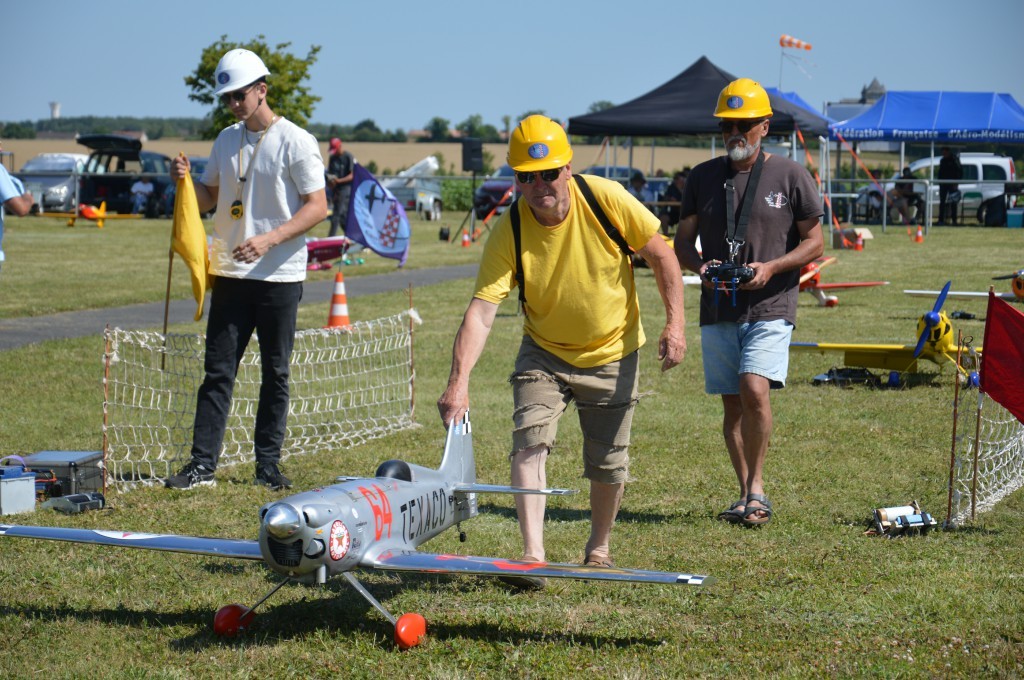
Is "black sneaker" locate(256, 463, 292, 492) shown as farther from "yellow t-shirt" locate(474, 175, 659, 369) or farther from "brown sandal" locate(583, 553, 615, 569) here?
"yellow t-shirt" locate(474, 175, 659, 369)

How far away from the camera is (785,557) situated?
526cm

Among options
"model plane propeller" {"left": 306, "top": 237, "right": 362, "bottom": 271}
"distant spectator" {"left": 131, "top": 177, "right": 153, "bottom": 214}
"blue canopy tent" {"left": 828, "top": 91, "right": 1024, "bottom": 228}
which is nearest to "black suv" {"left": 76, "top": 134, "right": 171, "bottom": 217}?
"distant spectator" {"left": 131, "top": 177, "right": 153, "bottom": 214}

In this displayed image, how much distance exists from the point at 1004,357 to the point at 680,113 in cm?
1785

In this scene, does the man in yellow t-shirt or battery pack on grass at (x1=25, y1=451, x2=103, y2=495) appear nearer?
the man in yellow t-shirt

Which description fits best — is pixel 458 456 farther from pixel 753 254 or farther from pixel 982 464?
pixel 982 464

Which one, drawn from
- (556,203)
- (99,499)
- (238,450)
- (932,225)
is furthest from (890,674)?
(932,225)

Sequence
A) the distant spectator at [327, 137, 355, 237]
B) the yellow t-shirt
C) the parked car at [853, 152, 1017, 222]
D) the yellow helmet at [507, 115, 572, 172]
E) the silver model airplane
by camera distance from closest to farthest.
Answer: the silver model airplane
the yellow helmet at [507, 115, 572, 172]
the yellow t-shirt
the distant spectator at [327, 137, 355, 237]
the parked car at [853, 152, 1017, 222]

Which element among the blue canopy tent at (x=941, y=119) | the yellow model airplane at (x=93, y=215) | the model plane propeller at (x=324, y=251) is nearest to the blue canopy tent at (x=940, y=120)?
the blue canopy tent at (x=941, y=119)

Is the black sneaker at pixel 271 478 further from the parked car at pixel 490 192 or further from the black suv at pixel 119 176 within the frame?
the black suv at pixel 119 176

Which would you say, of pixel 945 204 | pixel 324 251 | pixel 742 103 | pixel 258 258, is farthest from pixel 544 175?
pixel 945 204

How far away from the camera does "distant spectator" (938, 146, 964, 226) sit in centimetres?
3244

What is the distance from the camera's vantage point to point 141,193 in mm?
35094

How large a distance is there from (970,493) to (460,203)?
36.2 metres

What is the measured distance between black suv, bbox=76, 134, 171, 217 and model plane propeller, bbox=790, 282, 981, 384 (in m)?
28.5
